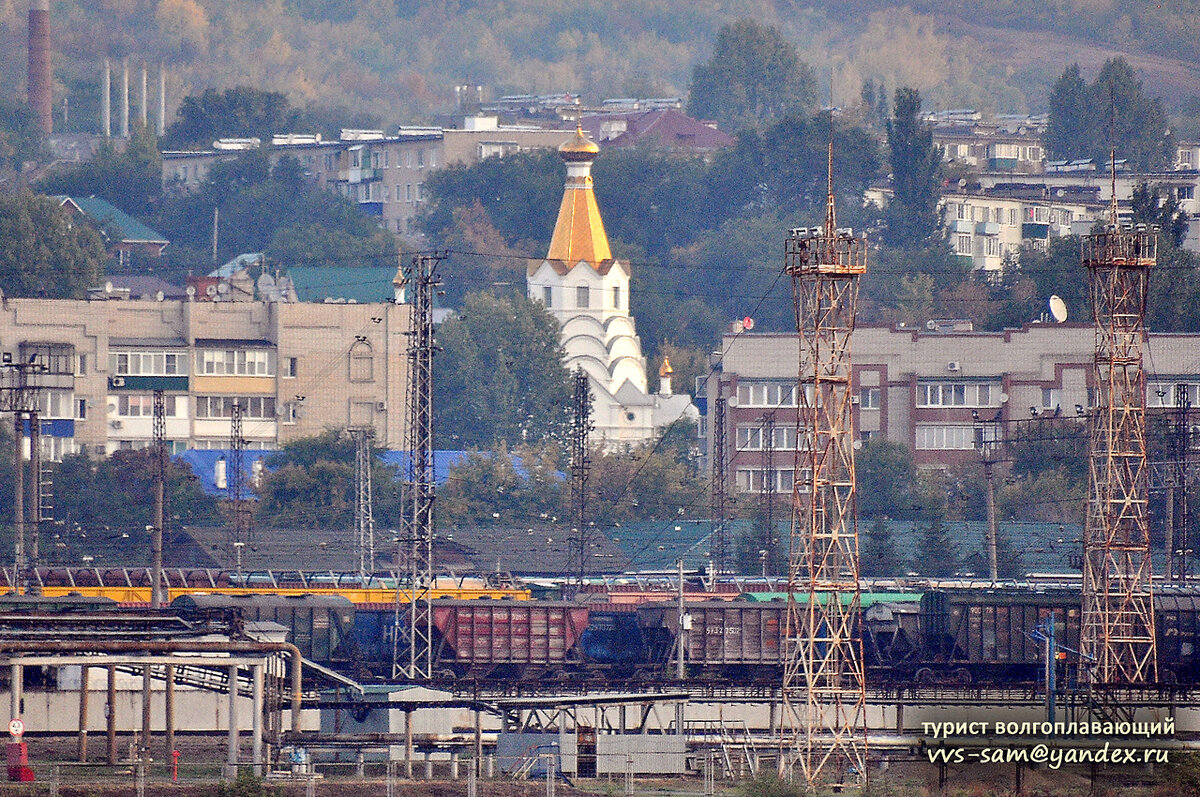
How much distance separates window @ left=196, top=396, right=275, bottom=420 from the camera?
484 feet

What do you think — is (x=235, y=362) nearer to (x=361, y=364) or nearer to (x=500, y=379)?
(x=361, y=364)

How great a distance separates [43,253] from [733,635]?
327 feet

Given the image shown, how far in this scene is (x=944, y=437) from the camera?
14038cm

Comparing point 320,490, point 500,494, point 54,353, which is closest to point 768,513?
point 320,490

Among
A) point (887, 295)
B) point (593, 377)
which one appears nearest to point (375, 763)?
point (593, 377)

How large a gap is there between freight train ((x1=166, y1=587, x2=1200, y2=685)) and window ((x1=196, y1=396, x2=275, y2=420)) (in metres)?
68.6

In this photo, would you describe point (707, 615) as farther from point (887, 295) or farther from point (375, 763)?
point (887, 295)

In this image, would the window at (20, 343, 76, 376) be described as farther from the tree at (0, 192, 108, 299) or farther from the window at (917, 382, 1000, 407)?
the window at (917, 382, 1000, 407)

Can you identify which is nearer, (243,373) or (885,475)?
(885,475)

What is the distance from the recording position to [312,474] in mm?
125375

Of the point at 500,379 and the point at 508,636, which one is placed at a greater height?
the point at 500,379

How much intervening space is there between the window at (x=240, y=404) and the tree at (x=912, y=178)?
204 ft

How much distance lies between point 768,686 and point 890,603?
1550 cm

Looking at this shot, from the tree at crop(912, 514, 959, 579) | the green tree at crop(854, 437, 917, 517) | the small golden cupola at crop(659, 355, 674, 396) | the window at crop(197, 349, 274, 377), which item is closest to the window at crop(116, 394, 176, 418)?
the window at crop(197, 349, 274, 377)
